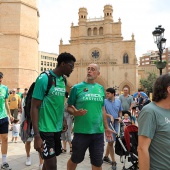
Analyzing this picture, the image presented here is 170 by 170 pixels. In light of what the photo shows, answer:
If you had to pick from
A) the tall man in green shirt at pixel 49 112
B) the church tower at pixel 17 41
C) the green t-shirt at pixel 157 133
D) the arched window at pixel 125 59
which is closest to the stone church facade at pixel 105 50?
the arched window at pixel 125 59

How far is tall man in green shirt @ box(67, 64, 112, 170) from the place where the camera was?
10.6 feet

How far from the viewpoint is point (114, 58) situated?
1763 inches

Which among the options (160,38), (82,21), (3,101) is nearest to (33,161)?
(3,101)

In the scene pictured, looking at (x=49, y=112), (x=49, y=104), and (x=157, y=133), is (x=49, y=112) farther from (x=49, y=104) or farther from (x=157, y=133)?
(x=157, y=133)

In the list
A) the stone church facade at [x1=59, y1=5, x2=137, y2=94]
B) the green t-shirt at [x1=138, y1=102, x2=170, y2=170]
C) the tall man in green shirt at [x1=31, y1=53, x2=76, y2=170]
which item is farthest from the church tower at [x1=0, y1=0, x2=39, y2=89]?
the stone church facade at [x1=59, y1=5, x2=137, y2=94]

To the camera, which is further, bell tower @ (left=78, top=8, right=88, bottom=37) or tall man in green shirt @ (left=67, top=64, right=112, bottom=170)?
bell tower @ (left=78, top=8, right=88, bottom=37)

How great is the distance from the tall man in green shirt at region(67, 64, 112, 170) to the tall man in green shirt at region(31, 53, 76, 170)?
0.43 meters

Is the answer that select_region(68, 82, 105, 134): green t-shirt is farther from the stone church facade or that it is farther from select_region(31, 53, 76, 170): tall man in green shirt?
the stone church facade

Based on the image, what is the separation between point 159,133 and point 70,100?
1844mm

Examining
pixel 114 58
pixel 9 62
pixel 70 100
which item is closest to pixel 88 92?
pixel 70 100

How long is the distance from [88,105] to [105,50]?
42820 mm

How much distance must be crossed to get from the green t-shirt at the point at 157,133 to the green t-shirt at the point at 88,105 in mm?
1455

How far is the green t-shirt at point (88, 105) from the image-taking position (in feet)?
10.6

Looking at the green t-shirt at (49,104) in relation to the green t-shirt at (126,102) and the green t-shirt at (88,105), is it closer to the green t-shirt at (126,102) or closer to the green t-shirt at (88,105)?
the green t-shirt at (88,105)
